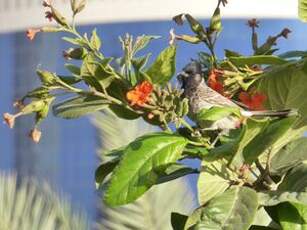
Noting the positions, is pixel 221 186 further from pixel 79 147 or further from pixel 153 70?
pixel 79 147

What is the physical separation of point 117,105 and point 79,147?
3.16 metres

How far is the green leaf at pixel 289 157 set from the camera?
2.27ft

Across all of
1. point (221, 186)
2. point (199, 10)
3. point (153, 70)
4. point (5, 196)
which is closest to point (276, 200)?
point (221, 186)

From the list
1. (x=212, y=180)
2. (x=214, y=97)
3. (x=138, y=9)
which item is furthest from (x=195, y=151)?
(x=138, y=9)

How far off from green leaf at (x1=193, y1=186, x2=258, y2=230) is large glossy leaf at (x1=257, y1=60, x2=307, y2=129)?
12 centimetres

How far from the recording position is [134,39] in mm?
730

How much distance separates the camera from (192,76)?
0.88 m

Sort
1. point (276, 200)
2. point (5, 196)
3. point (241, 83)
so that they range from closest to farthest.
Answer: point (276, 200) < point (241, 83) < point (5, 196)

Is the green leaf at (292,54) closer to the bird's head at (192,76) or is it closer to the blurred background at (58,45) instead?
the bird's head at (192,76)

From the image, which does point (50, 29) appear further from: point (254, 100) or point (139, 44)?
point (254, 100)

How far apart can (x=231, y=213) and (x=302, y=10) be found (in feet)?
0.71

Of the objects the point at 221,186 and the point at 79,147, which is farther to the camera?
the point at 79,147

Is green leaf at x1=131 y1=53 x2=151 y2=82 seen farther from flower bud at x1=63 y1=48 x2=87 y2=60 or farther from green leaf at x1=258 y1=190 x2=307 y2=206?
green leaf at x1=258 y1=190 x2=307 y2=206

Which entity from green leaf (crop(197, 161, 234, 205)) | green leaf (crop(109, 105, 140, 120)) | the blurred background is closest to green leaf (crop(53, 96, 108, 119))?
green leaf (crop(109, 105, 140, 120))
